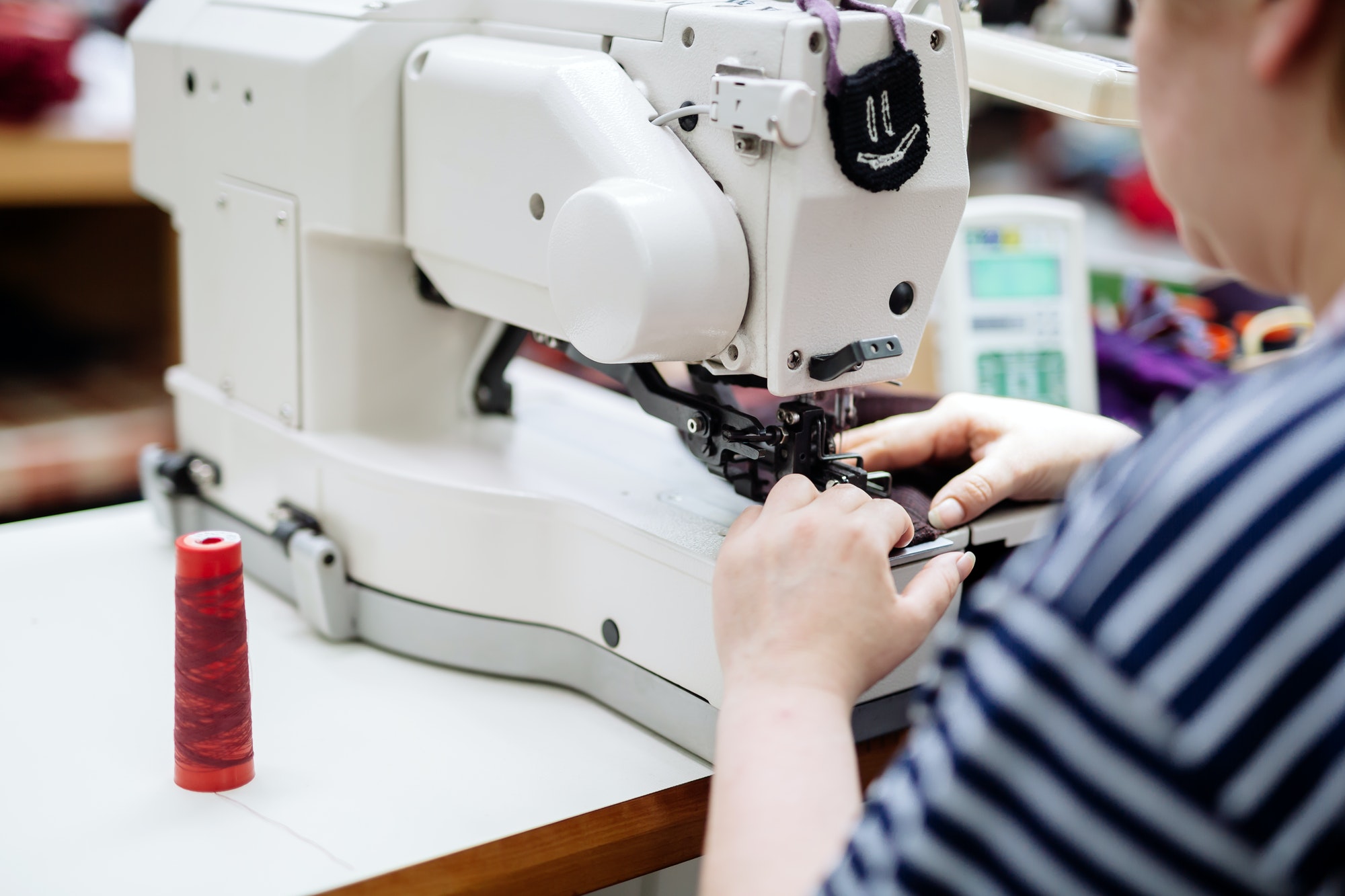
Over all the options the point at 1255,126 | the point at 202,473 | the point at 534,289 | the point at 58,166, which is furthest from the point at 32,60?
the point at 1255,126

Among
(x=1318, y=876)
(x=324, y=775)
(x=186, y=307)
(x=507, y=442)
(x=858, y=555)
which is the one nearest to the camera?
(x=1318, y=876)

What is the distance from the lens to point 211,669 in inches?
36.9

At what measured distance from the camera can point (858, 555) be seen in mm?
841

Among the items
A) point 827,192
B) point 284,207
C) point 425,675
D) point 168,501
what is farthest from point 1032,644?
point 168,501

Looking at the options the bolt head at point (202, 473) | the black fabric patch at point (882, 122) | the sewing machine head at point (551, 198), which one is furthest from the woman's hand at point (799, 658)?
the bolt head at point (202, 473)

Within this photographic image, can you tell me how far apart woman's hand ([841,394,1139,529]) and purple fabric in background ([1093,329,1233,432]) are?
47cm

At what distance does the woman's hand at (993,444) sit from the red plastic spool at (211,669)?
20.6 inches

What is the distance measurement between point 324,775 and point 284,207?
21.8 inches

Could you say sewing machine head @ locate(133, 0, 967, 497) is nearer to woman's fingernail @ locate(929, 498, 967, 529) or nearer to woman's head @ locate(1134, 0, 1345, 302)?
woman's fingernail @ locate(929, 498, 967, 529)

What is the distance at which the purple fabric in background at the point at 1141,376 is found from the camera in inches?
64.9

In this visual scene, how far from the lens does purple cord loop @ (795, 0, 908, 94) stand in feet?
2.85

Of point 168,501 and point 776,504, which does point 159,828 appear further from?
point 168,501

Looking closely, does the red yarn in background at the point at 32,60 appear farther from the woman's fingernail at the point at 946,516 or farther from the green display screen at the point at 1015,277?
the woman's fingernail at the point at 946,516

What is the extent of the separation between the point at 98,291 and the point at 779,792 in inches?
99.3
